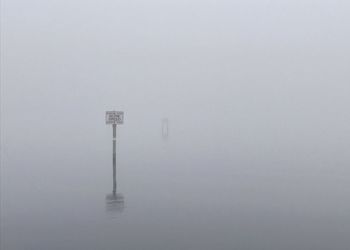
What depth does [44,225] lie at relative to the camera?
885 centimetres

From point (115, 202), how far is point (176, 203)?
0.96m

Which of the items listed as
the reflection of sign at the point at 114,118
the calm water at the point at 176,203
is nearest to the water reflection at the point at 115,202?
the calm water at the point at 176,203

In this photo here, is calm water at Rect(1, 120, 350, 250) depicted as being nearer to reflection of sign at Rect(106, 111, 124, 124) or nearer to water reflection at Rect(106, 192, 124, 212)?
water reflection at Rect(106, 192, 124, 212)

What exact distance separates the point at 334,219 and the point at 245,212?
1.25 m

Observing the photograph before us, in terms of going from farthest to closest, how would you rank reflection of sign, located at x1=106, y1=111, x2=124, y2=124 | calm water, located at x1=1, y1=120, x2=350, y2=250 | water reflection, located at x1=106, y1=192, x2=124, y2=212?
1. reflection of sign, located at x1=106, y1=111, x2=124, y2=124
2. water reflection, located at x1=106, y1=192, x2=124, y2=212
3. calm water, located at x1=1, y1=120, x2=350, y2=250

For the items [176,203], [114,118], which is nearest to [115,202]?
[176,203]

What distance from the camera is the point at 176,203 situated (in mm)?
10836

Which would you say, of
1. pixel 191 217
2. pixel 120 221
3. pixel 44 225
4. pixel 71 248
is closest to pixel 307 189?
pixel 191 217

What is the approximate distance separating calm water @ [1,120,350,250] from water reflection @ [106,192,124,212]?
Answer: 0.02 meters

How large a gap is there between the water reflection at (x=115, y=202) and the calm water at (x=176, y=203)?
0.6 inches

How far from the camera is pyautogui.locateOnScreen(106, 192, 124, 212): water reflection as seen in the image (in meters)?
10.3

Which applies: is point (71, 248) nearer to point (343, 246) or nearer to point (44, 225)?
point (44, 225)

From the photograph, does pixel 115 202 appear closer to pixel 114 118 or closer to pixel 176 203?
pixel 176 203

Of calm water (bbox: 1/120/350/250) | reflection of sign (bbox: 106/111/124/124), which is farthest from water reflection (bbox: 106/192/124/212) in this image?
reflection of sign (bbox: 106/111/124/124)
